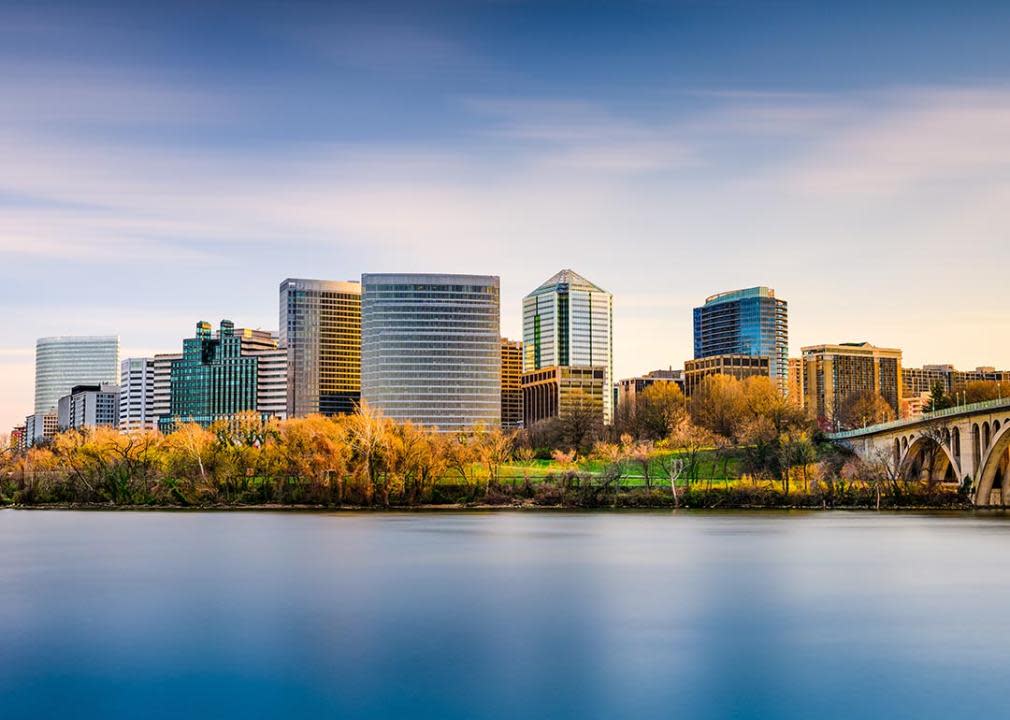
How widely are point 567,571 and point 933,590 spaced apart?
55.2ft

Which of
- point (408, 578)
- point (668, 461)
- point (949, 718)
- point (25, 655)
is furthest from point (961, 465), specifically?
point (25, 655)

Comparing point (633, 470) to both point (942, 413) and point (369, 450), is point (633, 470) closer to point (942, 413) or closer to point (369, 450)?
point (942, 413)

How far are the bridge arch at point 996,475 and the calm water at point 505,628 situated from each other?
136 ft

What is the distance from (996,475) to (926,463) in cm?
1622

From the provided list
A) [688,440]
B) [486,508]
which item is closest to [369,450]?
[486,508]

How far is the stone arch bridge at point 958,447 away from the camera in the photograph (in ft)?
356

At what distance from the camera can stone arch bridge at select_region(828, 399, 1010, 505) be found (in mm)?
108562

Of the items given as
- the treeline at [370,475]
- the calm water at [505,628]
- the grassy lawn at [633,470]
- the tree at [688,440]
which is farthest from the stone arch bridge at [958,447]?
the calm water at [505,628]

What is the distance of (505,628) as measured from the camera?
38625 mm

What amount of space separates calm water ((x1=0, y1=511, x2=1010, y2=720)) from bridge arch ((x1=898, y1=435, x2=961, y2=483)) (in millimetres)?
58443

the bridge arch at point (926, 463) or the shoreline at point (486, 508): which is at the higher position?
the bridge arch at point (926, 463)

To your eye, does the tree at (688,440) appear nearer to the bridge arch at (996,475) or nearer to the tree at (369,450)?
the bridge arch at (996,475)

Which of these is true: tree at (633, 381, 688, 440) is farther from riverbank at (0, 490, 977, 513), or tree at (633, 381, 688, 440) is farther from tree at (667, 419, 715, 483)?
riverbank at (0, 490, 977, 513)

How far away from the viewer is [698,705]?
28375mm
